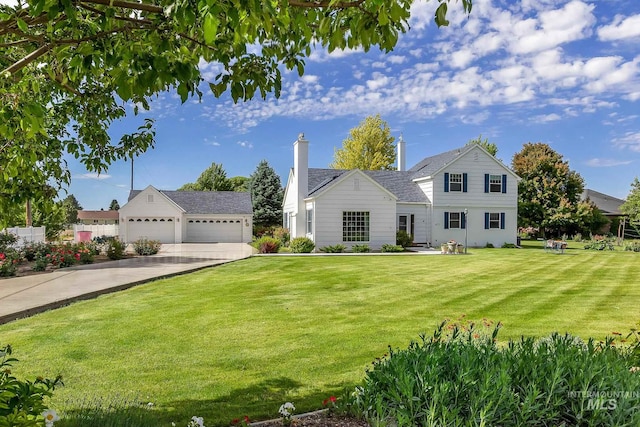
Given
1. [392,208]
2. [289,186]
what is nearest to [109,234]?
[289,186]

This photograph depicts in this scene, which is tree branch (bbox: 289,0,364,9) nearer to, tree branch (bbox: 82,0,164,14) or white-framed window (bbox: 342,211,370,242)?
tree branch (bbox: 82,0,164,14)

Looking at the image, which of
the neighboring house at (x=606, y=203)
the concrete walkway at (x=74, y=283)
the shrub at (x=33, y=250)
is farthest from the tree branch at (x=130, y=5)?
the neighboring house at (x=606, y=203)

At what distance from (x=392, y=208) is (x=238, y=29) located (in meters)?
21.4

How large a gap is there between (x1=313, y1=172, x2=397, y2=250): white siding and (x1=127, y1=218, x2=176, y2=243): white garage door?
14.7 m

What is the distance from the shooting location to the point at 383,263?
651 inches

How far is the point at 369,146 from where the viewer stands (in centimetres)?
4009

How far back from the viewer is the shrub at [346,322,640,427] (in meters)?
2.62

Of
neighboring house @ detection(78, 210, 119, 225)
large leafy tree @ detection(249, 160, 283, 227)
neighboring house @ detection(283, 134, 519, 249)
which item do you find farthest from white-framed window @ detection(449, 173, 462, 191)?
neighboring house @ detection(78, 210, 119, 225)

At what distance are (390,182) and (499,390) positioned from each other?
2445 centimetres

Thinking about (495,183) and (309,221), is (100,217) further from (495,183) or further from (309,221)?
(495,183)

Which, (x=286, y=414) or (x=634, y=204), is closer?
(x=286, y=414)

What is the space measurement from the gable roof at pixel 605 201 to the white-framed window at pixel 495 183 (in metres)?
29.7

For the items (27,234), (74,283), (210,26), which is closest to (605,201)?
(74,283)

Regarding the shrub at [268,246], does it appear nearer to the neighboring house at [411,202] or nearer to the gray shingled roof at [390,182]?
the neighboring house at [411,202]
